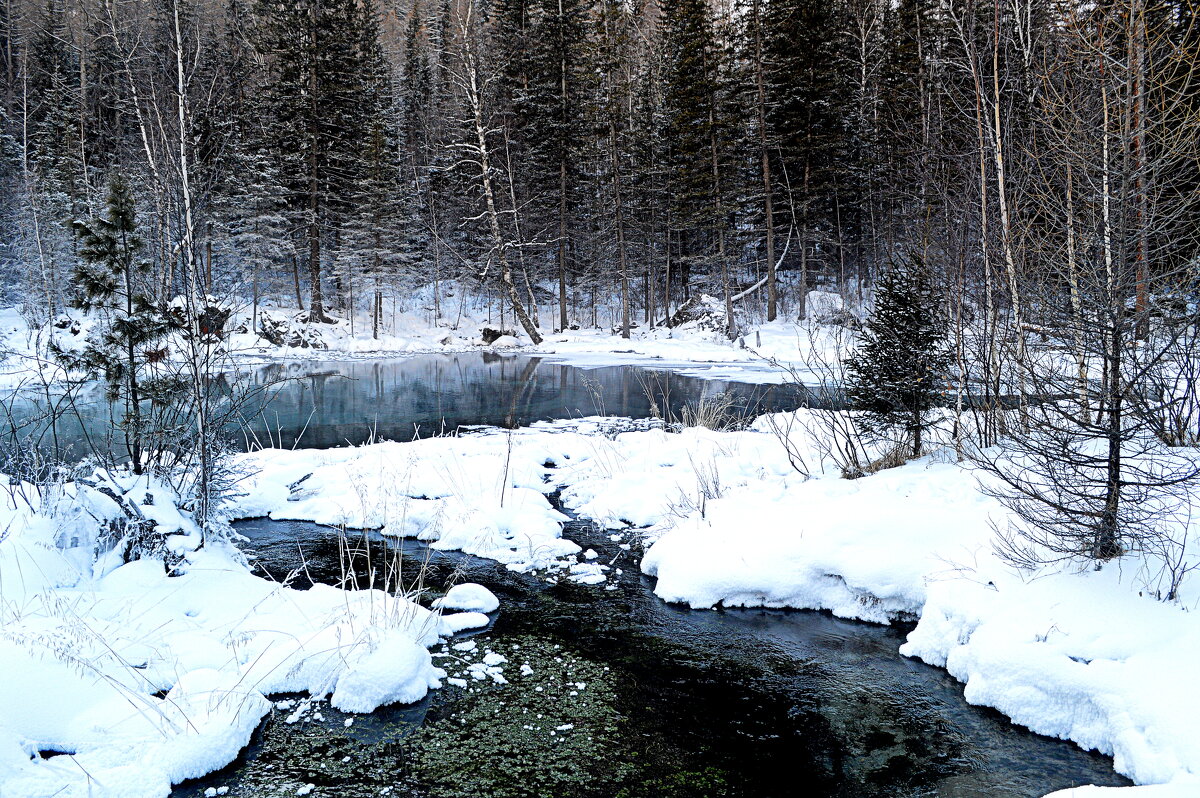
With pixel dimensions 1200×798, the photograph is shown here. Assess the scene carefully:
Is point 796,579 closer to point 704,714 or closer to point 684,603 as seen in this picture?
point 684,603

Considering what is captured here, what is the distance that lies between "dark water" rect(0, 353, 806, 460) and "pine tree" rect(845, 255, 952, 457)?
4.52m

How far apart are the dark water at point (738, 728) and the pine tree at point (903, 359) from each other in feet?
10.6

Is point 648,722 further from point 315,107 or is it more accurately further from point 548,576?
point 315,107

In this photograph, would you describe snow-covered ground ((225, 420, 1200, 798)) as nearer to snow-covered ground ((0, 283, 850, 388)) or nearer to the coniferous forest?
snow-covered ground ((0, 283, 850, 388))

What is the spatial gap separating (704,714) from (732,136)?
97.2 ft

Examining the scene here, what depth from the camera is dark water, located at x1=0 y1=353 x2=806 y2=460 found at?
45.8 ft

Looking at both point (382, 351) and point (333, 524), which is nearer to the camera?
point (333, 524)

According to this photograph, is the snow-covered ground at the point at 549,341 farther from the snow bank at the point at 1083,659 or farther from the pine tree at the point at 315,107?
the snow bank at the point at 1083,659

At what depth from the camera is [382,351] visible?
32.0 metres

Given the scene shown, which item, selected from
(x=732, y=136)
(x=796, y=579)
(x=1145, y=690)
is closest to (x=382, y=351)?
(x=732, y=136)

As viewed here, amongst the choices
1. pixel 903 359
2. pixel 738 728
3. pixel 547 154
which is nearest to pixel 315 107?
pixel 547 154

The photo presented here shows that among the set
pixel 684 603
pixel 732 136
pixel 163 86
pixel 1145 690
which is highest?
pixel 732 136

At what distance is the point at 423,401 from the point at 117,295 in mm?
10406

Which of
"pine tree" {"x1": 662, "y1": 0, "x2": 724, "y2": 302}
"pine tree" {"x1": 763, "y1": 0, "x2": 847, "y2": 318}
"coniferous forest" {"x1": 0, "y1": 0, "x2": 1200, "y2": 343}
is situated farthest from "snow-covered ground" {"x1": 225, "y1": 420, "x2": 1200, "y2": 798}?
"pine tree" {"x1": 763, "y1": 0, "x2": 847, "y2": 318}
